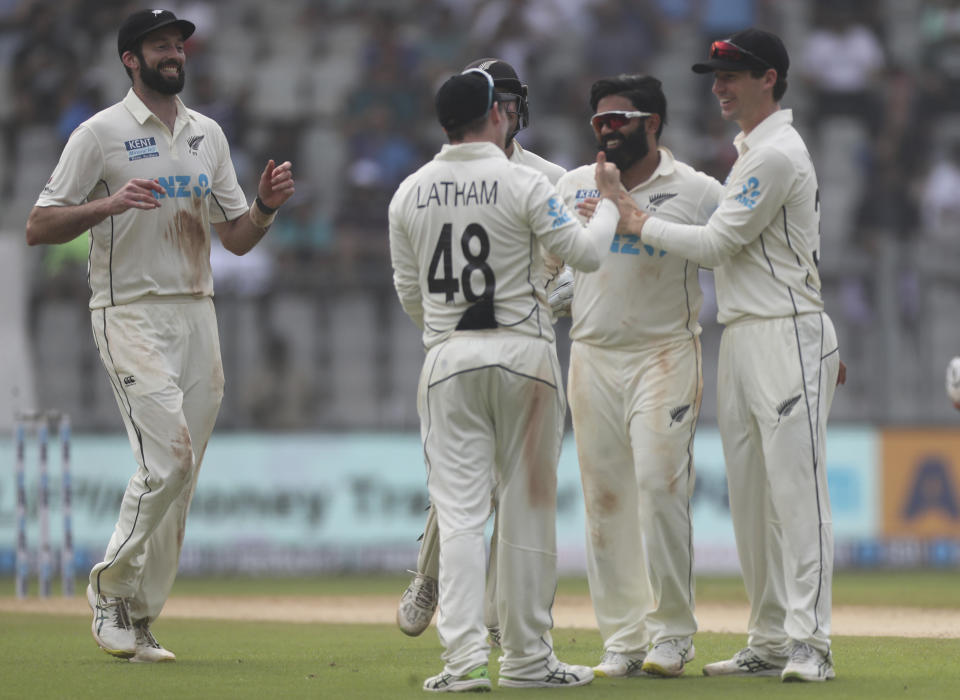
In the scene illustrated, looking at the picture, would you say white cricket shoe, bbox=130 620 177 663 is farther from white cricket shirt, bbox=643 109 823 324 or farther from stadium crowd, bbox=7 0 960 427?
stadium crowd, bbox=7 0 960 427

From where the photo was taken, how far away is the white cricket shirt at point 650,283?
6.89 meters

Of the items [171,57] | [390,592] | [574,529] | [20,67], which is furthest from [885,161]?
[171,57]

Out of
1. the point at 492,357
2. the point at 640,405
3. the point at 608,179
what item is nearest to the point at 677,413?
the point at 640,405

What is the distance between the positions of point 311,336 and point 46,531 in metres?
4.37

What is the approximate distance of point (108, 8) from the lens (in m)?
19.3

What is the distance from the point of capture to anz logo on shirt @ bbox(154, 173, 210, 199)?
7.62 meters

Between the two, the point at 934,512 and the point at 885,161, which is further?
the point at 885,161

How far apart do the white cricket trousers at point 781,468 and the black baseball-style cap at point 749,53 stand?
3.64 ft

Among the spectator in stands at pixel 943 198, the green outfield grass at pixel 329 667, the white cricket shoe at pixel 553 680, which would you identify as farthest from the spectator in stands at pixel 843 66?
the white cricket shoe at pixel 553 680

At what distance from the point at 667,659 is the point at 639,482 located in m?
0.76

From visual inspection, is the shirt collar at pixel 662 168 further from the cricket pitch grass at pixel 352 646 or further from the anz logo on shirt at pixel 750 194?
the cricket pitch grass at pixel 352 646

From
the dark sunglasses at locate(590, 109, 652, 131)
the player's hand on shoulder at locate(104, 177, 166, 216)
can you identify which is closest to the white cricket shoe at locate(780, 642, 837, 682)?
the dark sunglasses at locate(590, 109, 652, 131)

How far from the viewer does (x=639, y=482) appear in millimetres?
6738

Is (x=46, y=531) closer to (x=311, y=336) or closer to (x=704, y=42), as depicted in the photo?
(x=311, y=336)
